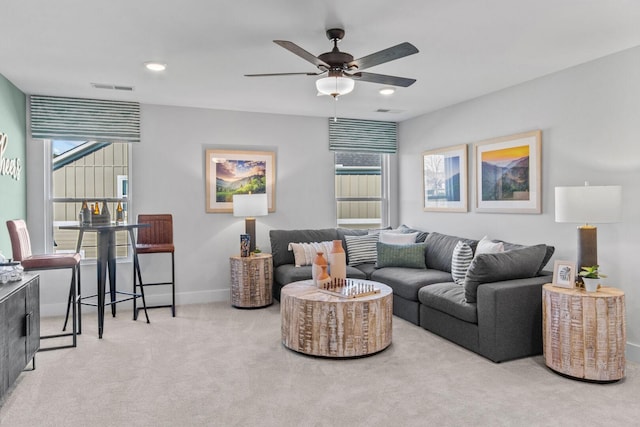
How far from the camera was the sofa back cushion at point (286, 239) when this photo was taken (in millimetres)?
5215

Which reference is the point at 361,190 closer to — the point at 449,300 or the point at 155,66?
the point at 449,300

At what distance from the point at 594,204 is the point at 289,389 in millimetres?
2411

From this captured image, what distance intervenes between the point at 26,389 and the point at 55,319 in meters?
1.94

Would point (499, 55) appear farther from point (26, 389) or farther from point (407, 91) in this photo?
point (26, 389)

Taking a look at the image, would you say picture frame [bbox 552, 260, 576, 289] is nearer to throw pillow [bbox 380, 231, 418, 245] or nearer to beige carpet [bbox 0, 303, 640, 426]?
beige carpet [bbox 0, 303, 640, 426]

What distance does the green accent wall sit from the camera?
3.84m

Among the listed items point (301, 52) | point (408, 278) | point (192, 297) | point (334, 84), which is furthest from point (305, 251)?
point (301, 52)

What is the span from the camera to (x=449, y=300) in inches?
143

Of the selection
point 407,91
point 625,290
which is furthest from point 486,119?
point 625,290

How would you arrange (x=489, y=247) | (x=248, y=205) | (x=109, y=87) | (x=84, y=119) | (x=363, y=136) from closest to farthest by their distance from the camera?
(x=489, y=247), (x=109, y=87), (x=84, y=119), (x=248, y=205), (x=363, y=136)

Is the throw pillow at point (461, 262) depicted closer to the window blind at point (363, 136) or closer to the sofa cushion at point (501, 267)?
the sofa cushion at point (501, 267)

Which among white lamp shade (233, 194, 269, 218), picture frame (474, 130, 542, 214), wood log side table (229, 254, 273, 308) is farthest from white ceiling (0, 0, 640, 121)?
wood log side table (229, 254, 273, 308)

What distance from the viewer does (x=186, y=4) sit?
2451 mm

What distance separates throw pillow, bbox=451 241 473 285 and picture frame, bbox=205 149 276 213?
2453 mm
